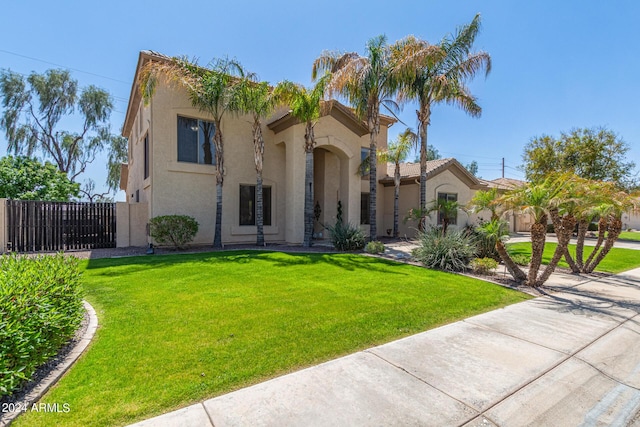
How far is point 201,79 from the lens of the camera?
42.7ft

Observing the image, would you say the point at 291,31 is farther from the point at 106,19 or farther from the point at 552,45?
the point at 552,45

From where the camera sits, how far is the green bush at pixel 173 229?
13062 mm

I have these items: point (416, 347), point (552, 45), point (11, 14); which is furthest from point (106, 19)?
point (552, 45)

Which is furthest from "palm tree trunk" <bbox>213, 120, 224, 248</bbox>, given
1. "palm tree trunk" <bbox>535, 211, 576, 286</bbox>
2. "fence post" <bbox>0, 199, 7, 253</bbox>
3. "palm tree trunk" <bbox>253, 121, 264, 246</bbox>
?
"palm tree trunk" <bbox>535, 211, 576, 286</bbox>

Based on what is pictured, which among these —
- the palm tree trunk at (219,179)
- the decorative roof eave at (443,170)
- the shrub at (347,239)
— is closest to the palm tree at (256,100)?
the palm tree trunk at (219,179)

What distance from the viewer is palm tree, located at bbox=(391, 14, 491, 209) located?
44.7 feet

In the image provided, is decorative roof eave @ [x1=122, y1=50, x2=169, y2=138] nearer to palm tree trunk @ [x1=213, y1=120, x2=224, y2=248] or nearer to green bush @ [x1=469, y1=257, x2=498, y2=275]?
palm tree trunk @ [x1=213, y1=120, x2=224, y2=248]

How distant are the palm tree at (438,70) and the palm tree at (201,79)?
280 inches

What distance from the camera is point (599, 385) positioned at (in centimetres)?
360

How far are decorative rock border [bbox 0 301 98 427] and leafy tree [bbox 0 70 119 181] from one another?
29951 millimetres

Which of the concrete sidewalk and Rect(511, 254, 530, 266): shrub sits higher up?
Rect(511, 254, 530, 266): shrub

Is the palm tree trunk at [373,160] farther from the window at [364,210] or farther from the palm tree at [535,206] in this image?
the palm tree at [535,206]

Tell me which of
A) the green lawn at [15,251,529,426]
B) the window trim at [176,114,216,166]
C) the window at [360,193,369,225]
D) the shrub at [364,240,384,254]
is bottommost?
the green lawn at [15,251,529,426]

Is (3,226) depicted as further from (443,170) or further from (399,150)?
(443,170)
